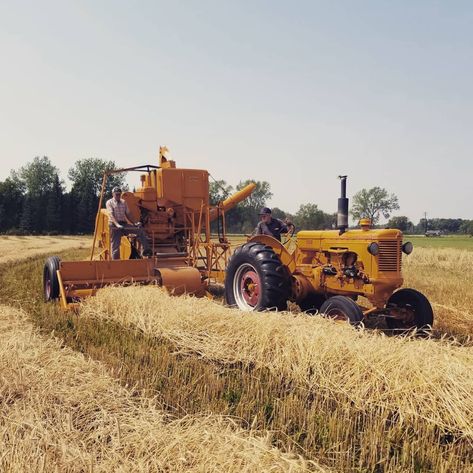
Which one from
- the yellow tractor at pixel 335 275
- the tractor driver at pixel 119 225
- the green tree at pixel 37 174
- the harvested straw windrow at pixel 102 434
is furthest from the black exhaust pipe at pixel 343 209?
the green tree at pixel 37 174

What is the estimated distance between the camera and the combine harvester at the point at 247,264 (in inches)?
211

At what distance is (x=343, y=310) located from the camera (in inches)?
198

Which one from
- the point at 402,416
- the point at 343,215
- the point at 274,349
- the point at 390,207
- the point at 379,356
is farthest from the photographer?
the point at 390,207

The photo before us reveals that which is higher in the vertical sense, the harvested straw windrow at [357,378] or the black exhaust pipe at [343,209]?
the black exhaust pipe at [343,209]

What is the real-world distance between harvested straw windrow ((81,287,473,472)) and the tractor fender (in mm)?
1416

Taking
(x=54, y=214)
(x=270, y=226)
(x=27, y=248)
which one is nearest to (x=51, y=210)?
(x=54, y=214)

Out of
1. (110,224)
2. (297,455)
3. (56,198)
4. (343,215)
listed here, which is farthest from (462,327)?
(56,198)

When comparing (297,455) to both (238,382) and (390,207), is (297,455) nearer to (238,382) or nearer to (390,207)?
(238,382)

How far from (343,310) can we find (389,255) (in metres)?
0.92

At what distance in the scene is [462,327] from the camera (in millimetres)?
6328

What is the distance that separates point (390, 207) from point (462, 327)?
325 feet

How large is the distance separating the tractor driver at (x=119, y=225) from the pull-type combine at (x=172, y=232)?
25 cm

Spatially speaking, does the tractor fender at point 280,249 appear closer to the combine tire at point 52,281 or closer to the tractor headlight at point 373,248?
the tractor headlight at point 373,248

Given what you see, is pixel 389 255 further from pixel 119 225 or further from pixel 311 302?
pixel 119 225
